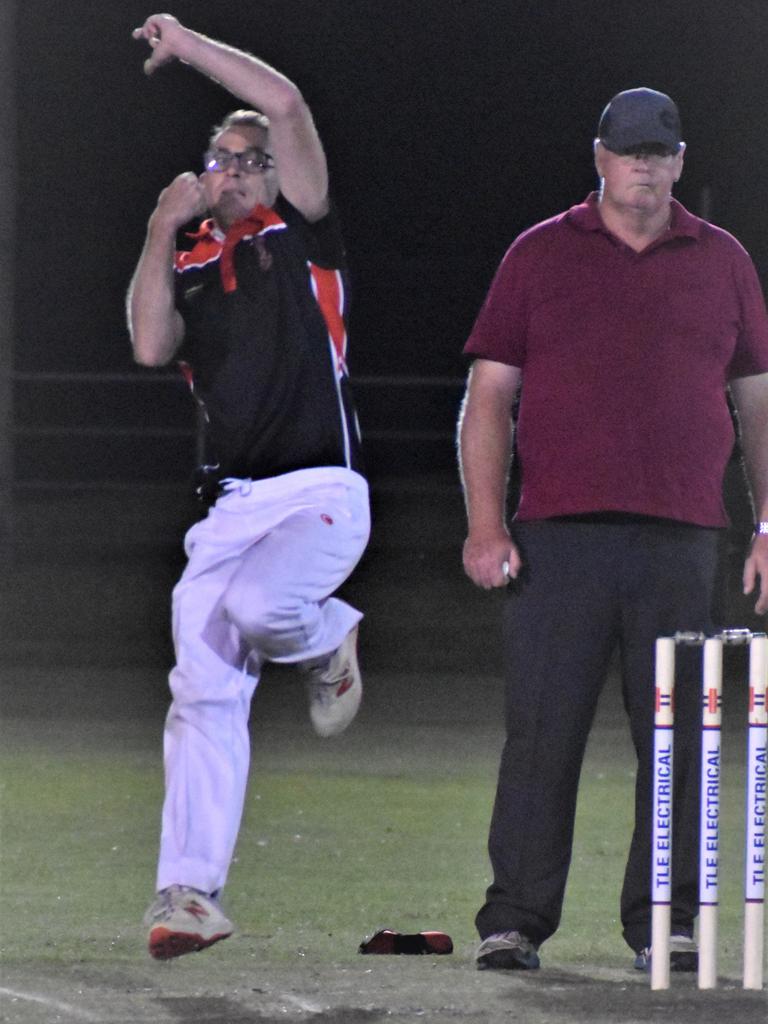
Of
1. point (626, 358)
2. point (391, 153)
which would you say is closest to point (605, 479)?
point (626, 358)

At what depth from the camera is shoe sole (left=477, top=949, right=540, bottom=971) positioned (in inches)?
193

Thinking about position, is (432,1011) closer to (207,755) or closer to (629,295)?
(207,755)

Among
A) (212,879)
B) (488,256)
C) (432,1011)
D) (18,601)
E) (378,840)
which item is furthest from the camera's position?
(488,256)

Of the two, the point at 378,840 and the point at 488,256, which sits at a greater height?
the point at 488,256

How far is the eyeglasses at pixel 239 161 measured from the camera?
190 inches

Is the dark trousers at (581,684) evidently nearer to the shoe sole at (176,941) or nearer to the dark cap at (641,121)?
the shoe sole at (176,941)

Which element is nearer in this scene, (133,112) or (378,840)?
(378,840)

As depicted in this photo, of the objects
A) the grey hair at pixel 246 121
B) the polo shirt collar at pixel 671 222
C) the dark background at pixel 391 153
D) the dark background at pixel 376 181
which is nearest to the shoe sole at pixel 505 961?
the polo shirt collar at pixel 671 222

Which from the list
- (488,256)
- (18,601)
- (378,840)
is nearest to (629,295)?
(378,840)

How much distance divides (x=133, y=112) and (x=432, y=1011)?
19.3m

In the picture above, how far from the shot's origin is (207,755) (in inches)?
187

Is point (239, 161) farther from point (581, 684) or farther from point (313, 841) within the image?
point (313, 841)

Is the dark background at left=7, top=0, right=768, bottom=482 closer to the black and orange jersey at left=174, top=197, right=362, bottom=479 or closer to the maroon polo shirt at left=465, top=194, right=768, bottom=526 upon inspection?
the maroon polo shirt at left=465, top=194, right=768, bottom=526

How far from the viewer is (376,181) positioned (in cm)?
2112
